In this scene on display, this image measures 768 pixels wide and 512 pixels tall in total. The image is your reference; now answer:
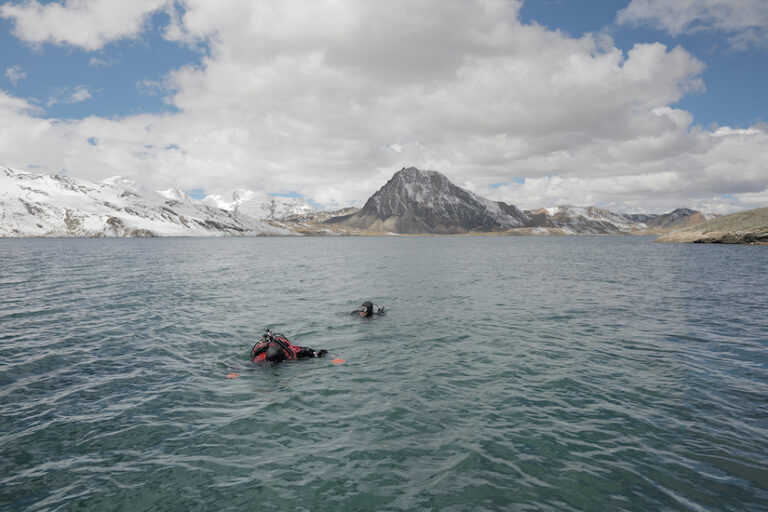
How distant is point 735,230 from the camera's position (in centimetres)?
12400

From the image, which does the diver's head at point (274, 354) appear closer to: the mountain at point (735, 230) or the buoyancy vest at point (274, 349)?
the buoyancy vest at point (274, 349)

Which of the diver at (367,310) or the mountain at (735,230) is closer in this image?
the diver at (367,310)

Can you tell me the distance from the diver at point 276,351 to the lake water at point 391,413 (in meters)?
0.62

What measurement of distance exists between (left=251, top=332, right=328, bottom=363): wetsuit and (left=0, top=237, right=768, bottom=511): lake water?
62 centimetres

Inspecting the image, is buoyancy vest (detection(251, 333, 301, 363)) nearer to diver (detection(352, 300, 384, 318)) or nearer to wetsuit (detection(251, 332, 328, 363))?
wetsuit (detection(251, 332, 328, 363))

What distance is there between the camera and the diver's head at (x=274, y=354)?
18.3 metres

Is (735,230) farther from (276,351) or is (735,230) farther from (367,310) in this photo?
(276,351)

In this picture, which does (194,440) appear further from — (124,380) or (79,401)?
(124,380)

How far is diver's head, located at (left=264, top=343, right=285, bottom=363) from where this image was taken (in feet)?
60.0

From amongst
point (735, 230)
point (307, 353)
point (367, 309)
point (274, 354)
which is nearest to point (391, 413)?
point (307, 353)

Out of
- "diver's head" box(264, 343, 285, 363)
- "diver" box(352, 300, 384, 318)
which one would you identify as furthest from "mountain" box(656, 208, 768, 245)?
"diver's head" box(264, 343, 285, 363)

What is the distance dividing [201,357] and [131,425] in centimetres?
731

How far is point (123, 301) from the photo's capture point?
35.1 metres

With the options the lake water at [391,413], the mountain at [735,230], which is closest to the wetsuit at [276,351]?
the lake water at [391,413]
